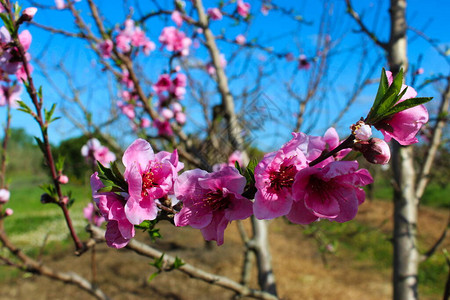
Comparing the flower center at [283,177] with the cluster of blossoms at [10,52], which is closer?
the flower center at [283,177]

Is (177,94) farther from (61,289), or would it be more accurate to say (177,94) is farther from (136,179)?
(61,289)

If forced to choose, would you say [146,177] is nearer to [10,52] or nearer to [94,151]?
[10,52]

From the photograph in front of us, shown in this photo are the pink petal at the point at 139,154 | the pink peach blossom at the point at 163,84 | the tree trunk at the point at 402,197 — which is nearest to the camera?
the pink petal at the point at 139,154

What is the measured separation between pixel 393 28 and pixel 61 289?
6.32 meters

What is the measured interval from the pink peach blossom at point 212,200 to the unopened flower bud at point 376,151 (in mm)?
255

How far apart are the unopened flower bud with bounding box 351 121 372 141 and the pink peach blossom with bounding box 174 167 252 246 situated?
0.79ft

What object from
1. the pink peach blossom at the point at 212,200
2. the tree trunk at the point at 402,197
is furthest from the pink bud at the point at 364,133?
the tree trunk at the point at 402,197

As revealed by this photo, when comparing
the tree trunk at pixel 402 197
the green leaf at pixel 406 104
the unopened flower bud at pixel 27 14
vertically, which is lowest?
the tree trunk at pixel 402 197

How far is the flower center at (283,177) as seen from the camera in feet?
2.23

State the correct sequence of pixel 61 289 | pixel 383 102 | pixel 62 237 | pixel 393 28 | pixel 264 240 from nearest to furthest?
→ pixel 383 102 → pixel 393 28 → pixel 264 240 → pixel 61 289 → pixel 62 237

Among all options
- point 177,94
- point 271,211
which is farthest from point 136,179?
point 177,94

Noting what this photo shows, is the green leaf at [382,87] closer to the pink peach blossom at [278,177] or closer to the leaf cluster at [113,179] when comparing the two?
the pink peach blossom at [278,177]

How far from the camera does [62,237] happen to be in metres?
10.1

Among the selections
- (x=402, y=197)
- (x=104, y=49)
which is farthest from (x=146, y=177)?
(x=104, y=49)
